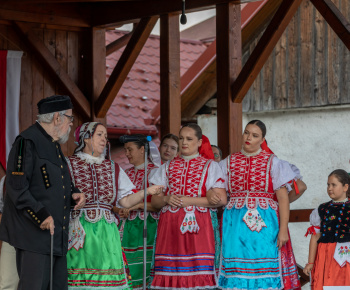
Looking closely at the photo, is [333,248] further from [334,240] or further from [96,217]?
[96,217]

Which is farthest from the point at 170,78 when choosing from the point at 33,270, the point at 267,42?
the point at 33,270

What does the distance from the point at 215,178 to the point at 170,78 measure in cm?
198

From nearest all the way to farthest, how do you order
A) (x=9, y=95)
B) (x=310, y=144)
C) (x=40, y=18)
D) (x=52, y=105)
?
(x=52, y=105) < (x=9, y=95) < (x=40, y=18) < (x=310, y=144)

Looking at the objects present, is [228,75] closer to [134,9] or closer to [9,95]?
[134,9]

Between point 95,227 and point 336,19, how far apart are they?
2.71 m

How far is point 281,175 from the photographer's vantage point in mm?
6316

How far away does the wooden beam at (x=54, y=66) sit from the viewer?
8711mm

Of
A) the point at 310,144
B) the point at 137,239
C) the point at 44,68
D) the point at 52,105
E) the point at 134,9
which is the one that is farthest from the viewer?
the point at 310,144

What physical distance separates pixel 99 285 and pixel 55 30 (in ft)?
13.5

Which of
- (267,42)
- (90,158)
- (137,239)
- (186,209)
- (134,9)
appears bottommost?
(137,239)

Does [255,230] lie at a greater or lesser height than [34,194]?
lesser

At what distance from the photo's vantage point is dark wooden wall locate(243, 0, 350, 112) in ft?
35.4

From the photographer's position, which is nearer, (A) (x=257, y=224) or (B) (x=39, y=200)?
(B) (x=39, y=200)

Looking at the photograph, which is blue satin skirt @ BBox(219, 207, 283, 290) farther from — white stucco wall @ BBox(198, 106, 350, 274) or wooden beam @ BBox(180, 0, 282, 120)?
wooden beam @ BBox(180, 0, 282, 120)
